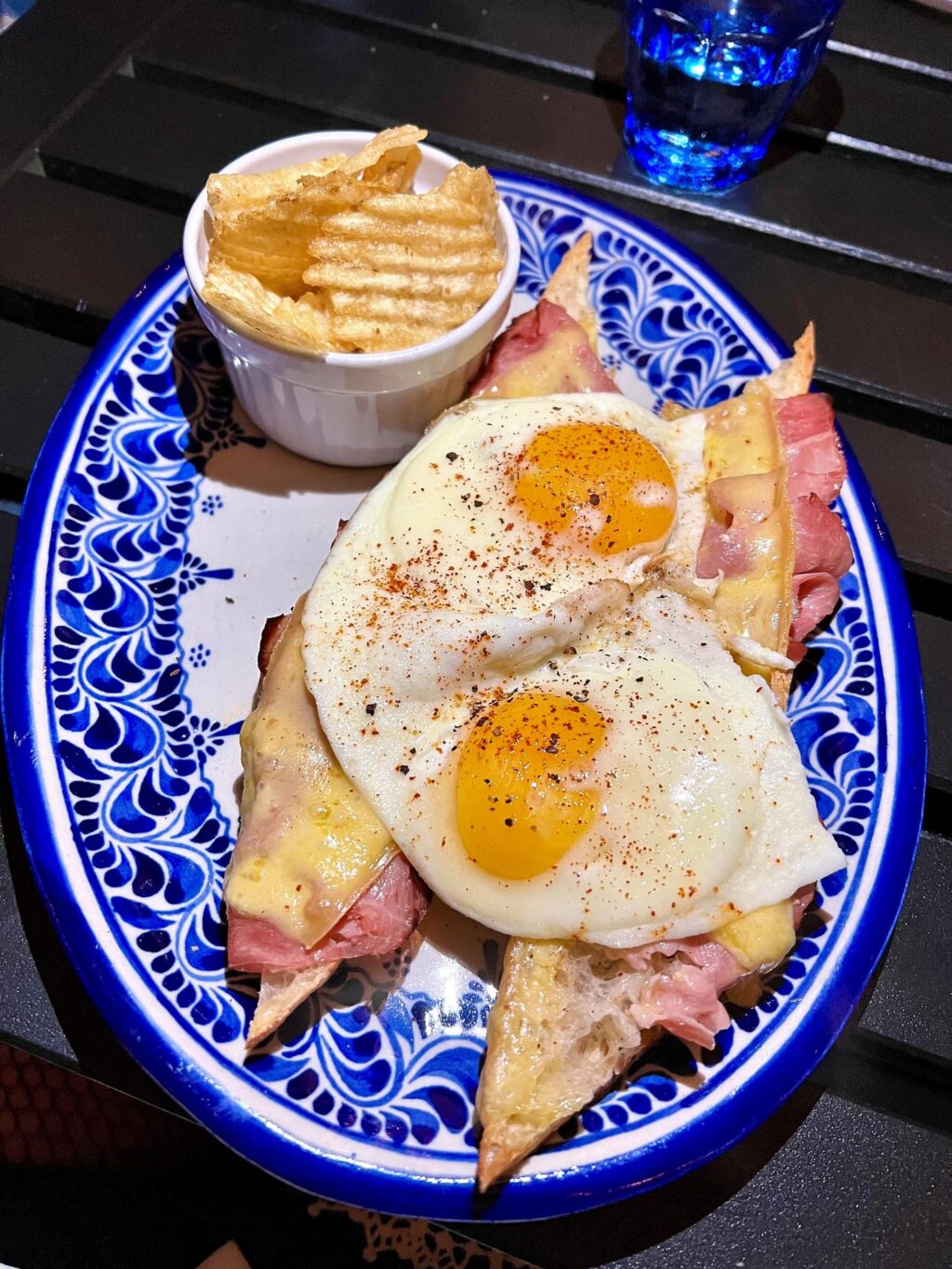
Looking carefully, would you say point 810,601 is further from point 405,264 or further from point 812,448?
point 405,264

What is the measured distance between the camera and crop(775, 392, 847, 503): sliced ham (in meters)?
2.08

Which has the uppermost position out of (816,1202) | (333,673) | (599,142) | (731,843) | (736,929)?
(599,142)

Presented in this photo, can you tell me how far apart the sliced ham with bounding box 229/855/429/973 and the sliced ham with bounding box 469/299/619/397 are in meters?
1.06

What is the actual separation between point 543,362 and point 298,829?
1.15 meters

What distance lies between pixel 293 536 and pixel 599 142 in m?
1.62

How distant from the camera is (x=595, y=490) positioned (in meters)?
1.88

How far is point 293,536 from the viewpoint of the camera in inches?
85.1

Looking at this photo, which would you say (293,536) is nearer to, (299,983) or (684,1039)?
(299,983)

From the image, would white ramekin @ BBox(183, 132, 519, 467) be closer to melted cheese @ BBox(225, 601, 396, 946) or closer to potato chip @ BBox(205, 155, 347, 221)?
potato chip @ BBox(205, 155, 347, 221)

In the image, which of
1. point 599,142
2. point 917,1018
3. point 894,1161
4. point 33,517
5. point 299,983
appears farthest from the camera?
point 599,142

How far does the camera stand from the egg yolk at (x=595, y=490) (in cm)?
187

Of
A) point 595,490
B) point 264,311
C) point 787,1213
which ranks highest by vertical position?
point 264,311

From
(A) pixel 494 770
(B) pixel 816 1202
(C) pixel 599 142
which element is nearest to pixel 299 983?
(A) pixel 494 770

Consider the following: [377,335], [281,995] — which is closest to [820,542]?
[377,335]
